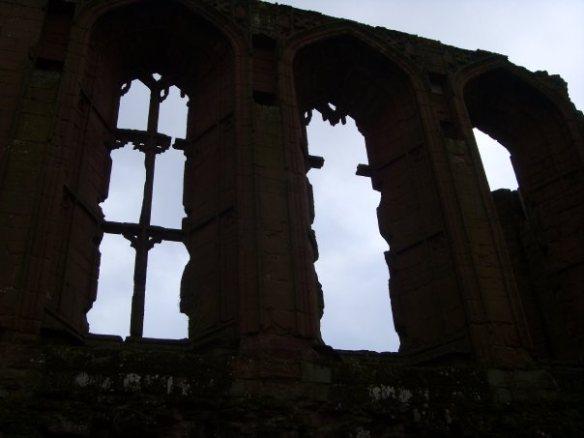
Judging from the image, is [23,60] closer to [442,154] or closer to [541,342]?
[442,154]

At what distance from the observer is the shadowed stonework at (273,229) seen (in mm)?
6734

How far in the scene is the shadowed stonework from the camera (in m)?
6.73

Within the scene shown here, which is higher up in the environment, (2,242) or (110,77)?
(110,77)

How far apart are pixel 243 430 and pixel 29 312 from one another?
7.85ft

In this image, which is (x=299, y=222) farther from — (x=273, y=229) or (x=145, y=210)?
(x=145, y=210)

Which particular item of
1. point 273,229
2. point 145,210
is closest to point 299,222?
point 273,229

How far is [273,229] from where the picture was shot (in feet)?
26.6

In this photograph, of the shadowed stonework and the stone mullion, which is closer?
the shadowed stonework

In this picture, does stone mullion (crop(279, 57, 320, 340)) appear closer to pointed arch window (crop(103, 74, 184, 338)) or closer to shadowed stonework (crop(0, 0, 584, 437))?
shadowed stonework (crop(0, 0, 584, 437))

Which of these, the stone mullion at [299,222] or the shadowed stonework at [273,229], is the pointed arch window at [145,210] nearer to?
the shadowed stonework at [273,229]

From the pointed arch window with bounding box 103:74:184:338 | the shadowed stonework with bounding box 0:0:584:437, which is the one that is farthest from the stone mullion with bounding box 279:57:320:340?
the pointed arch window with bounding box 103:74:184:338

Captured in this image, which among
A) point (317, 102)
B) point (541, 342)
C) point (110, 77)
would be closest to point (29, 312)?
point (110, 77)

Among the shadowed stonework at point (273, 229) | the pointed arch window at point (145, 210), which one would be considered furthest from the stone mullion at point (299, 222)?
the pointed arch window at point (145, 210)

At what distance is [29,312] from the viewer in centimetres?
670
